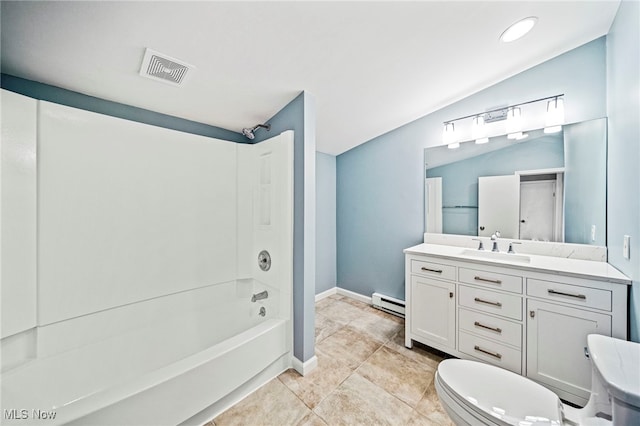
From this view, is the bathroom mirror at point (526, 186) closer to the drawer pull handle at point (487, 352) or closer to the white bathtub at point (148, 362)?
the drawer pull handle at point (487, 352)

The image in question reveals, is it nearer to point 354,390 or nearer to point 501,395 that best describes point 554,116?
point 501,395

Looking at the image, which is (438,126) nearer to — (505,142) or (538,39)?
(505,142)

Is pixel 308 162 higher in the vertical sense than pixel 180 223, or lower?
higher

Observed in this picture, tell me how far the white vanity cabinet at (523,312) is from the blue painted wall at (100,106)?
2.34 meters

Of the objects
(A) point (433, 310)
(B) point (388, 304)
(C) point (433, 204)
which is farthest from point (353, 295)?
(C) point (433, 204)

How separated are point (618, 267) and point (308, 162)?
209cm

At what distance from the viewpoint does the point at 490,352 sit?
161 cm

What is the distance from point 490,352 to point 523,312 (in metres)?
0.38

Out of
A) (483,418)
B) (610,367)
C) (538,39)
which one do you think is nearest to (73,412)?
(483,418)

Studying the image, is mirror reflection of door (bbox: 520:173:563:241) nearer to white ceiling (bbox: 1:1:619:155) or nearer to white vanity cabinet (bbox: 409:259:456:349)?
white vanity cabinet (bbox: 409:259:456:349)

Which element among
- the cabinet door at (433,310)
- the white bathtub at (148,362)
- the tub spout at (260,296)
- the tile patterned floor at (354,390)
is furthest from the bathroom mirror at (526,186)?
the white bathtub at (148,362)

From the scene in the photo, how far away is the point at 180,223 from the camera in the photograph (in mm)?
1924

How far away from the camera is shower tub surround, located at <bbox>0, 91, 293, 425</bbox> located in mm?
1225

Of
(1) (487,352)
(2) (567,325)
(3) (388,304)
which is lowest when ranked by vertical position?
(3) (388,304)
